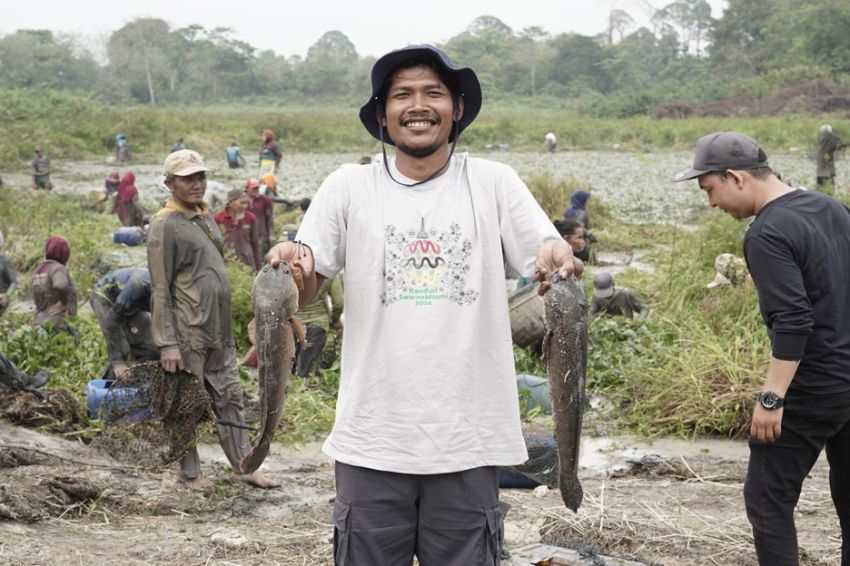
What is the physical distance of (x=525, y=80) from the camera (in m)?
80.7

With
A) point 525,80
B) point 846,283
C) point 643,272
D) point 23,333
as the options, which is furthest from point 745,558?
point 525,80

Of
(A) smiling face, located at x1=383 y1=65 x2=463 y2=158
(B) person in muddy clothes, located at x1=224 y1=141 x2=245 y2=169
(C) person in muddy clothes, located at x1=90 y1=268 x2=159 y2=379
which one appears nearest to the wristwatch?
(A) smiling face, located at x1=383 y1=65 x2=463 y2=158

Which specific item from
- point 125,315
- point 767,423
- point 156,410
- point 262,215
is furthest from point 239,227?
point 767,423

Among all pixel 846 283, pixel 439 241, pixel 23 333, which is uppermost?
pixel 439 241

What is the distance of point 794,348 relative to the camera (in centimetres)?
331

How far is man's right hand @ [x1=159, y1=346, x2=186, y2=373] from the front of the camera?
553 centimetres

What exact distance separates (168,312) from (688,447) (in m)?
3.59

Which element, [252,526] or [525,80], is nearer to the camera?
[252,526]

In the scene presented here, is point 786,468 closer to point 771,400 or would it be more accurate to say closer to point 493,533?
point 771,400

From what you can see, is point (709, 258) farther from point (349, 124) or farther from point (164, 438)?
point (349, 124)

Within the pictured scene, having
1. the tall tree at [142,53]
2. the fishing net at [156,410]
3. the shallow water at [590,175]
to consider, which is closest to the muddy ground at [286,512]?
the fishing net at [156,410]

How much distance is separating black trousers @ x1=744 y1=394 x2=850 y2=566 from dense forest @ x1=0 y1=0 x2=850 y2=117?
53191 millimetres

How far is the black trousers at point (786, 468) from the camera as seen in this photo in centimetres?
339

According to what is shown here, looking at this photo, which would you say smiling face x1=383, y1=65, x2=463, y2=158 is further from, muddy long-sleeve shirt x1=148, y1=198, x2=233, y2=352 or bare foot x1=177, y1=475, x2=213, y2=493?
bare foot x1=177, y1=475, x2=213, y2=493
